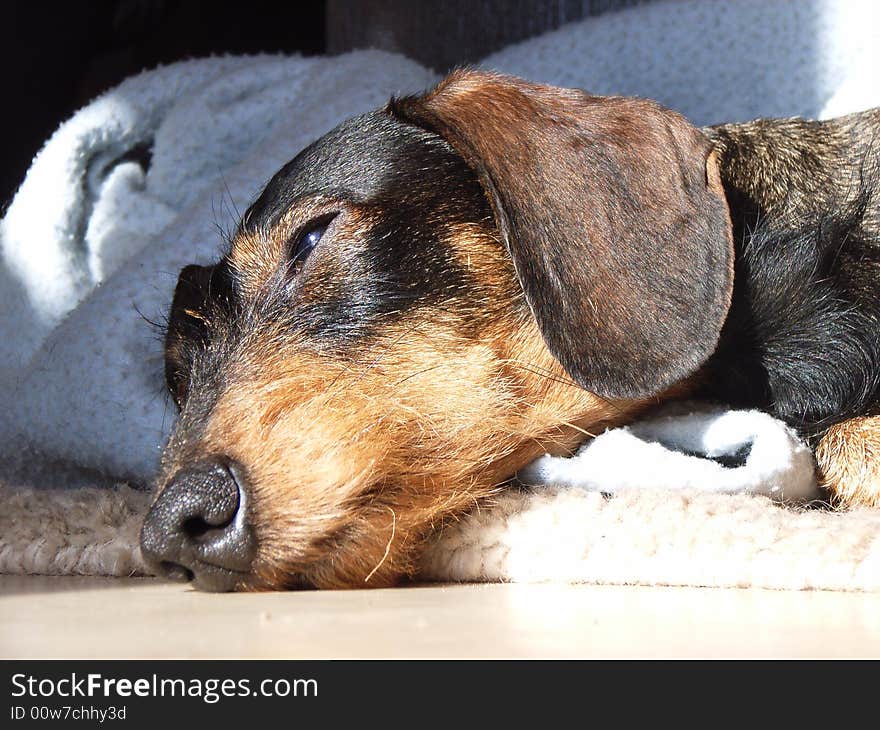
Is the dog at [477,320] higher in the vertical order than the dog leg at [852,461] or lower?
higher

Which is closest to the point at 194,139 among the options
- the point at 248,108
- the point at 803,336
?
the point at 248,108

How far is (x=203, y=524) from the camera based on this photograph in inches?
62.1

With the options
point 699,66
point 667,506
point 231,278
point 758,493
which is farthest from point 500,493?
point 699,66

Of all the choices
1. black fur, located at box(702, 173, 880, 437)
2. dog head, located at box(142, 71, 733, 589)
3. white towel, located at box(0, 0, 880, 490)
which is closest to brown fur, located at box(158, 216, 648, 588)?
dog head, located at box(142, 71, 733, 589)

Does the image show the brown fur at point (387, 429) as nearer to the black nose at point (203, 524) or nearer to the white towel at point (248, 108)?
the black nose at point (203, 524)

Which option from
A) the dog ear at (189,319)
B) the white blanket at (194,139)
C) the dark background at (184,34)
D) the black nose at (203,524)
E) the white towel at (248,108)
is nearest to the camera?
the black nose at (203,524)

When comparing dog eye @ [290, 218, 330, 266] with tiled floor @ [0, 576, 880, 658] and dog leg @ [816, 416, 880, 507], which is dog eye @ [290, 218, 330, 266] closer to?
tiled floor @ [0, 576, 880, 658]

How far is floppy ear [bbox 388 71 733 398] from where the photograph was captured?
1894 millimetres

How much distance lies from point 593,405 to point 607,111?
1.75ft

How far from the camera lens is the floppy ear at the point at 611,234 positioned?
189 cm

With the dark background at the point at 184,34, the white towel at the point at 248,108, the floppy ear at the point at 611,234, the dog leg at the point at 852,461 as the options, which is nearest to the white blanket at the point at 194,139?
the white towel at the point at 248,108

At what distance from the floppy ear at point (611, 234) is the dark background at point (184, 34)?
2.11 metres

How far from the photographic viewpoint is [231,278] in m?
2.11

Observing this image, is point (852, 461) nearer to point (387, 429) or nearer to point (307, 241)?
point (387, 429)
